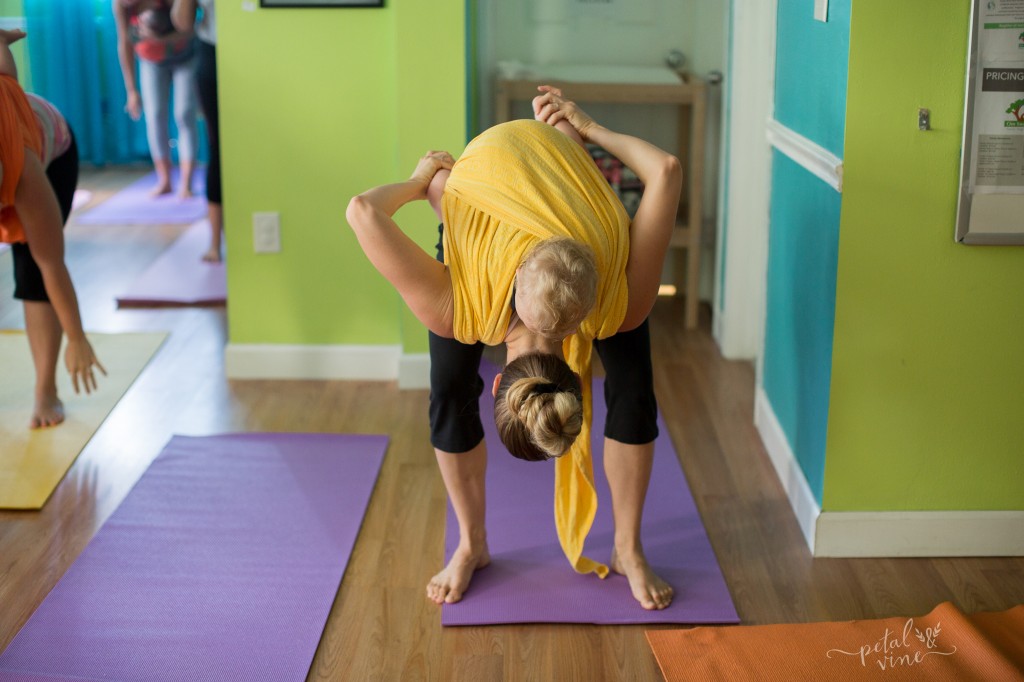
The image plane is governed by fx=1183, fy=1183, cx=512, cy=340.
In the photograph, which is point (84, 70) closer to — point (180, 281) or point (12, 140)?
point (180, 281)

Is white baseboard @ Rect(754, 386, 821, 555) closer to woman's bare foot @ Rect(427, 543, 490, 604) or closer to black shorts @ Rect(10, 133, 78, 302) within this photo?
woman's bare foot @ Rect(427, 543, 490, 604)

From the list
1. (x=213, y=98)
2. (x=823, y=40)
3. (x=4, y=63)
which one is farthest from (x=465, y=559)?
(x=213, y=98)

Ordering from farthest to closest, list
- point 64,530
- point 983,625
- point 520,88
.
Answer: point 520,88 → point 64,530 → point 983,625

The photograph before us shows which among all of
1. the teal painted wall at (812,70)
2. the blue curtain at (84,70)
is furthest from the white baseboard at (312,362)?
the blue curtain at (84,70)

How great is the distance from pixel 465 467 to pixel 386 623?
1.16 ft

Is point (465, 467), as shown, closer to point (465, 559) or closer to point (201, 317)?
point (465, 559)

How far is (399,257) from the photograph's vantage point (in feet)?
6.83

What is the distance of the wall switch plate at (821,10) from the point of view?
2.54m

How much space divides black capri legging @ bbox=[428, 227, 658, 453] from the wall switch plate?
0.80m

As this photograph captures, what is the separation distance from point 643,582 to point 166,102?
14.6ft

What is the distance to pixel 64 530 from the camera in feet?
9.07

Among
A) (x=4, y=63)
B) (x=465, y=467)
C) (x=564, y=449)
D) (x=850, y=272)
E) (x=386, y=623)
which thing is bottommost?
(x=386, y=623)

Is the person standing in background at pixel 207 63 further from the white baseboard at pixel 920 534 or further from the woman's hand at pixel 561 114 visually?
the white baseboard at pixel 920 534

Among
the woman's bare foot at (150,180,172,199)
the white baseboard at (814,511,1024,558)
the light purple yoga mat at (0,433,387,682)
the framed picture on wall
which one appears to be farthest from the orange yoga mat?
the woman's bare foot at (150,180,172,199)
